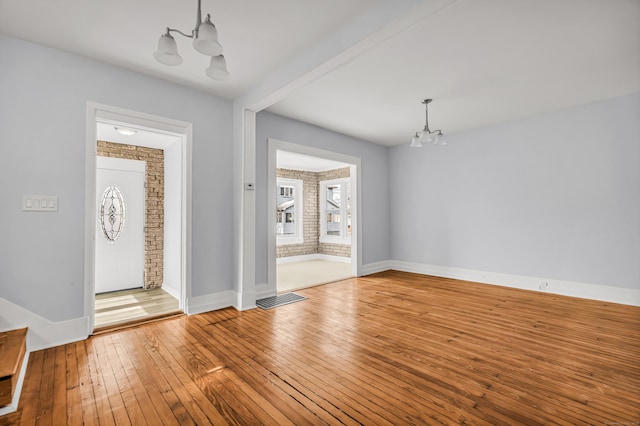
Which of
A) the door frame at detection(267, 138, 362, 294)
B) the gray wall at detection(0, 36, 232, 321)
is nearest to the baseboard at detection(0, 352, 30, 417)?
the gray wall at detection(0, 36, 232, 321)

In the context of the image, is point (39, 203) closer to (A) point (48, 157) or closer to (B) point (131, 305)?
(A) point (48, 157)

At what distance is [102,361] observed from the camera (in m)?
2.44

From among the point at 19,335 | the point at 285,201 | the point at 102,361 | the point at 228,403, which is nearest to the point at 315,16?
the point at 228,403

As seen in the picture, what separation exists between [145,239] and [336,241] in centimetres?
464

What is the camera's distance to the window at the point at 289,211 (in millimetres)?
8047

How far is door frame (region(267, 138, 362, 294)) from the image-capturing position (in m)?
4.45

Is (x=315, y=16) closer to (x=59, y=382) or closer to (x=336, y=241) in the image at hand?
(x=59, y=382)

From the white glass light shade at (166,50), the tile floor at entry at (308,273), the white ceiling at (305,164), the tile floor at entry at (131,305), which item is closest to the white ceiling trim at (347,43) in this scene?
the white glass light shade at (166,50)

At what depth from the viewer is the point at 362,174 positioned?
606 cm

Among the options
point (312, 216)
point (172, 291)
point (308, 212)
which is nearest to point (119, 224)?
point (172, 291)

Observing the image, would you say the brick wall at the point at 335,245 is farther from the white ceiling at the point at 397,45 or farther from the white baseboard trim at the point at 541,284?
the white ceiling at the point at 397,45

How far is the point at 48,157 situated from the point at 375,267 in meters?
5.28

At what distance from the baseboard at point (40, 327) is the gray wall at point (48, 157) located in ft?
0.17

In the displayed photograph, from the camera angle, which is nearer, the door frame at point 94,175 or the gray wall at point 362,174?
the door frame at point 94,175
